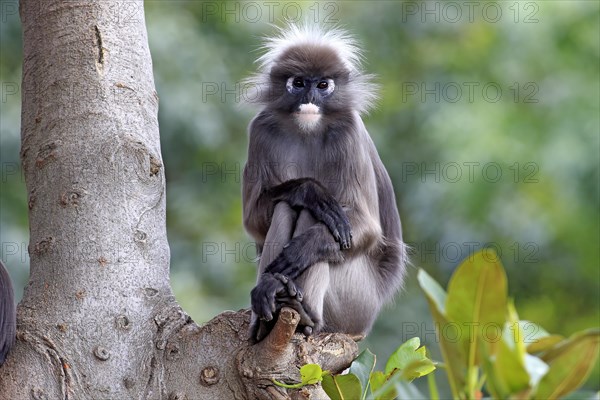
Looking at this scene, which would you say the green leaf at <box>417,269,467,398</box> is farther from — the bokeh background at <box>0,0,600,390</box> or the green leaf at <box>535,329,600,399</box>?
the bokeh background at <box>0,0,600,390</box>

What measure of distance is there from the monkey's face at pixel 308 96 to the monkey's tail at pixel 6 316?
58.7 inches

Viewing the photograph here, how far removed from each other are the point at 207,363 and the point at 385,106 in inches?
326

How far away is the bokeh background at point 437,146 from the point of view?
26.6ft

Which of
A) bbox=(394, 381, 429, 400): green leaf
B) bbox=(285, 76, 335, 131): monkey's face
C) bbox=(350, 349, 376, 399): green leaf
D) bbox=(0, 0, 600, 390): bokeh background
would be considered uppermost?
bbox=(285, 76, 335, 131): monkey's face

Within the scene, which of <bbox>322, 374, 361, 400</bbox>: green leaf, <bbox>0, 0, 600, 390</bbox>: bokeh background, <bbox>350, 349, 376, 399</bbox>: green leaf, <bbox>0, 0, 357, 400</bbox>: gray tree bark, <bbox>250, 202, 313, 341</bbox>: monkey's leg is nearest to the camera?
<bbox>322, 374, 361, 400</bbox>: green leaf

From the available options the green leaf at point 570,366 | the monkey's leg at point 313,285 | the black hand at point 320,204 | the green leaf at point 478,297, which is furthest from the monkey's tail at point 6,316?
the green leaf at point 570,366

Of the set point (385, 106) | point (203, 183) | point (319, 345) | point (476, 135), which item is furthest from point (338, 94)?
point (385, 106)

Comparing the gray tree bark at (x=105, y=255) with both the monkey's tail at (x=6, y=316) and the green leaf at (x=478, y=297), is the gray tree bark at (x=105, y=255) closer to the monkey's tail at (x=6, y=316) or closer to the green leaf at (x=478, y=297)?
the monkey's tail at (x=6, y=316)

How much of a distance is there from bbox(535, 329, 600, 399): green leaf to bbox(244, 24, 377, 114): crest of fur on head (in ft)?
9.06

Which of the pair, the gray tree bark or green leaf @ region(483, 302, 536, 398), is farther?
the gray tree bark

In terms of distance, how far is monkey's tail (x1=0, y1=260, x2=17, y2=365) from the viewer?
3.14 m

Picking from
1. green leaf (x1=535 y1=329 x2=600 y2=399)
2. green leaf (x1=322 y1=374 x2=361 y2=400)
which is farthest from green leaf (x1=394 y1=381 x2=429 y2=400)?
green leaf (x1=322 y1=374 x2=361 y2=400)

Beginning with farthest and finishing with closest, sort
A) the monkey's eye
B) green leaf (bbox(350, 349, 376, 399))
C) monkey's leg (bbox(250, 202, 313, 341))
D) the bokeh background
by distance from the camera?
the bokeh background < the monkey's eye < monkey's leg (bbox(250, 202, 313, 341)) < green leaf (bbox(350, 349, 376, 399))

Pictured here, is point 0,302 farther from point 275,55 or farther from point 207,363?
point 275,55
